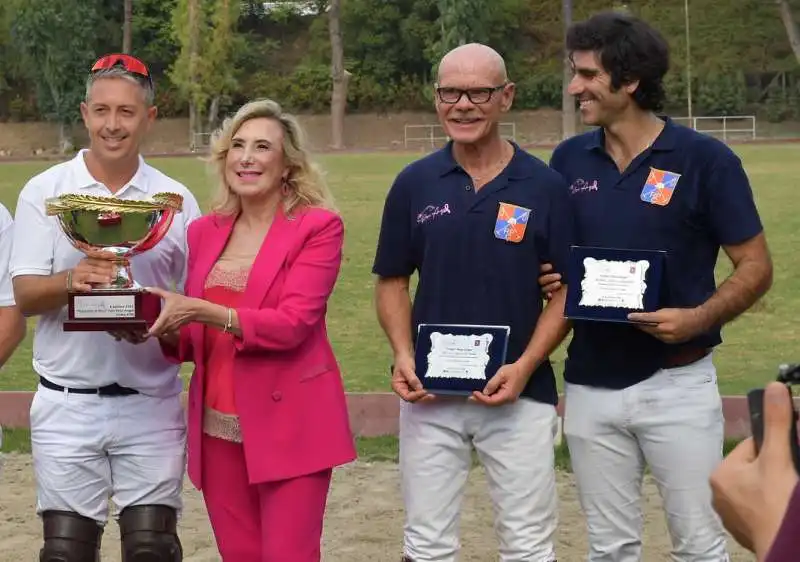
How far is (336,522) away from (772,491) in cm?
476

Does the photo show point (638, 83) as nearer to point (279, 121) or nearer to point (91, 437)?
point (279, 121)

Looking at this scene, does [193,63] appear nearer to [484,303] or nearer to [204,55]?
[204,55]

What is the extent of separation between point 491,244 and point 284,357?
0.67 m

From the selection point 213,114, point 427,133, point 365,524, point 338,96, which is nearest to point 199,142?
point 213,114

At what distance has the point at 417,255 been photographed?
13.6 ft

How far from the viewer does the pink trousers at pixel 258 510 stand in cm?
383

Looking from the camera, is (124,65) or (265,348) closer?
(265,348)

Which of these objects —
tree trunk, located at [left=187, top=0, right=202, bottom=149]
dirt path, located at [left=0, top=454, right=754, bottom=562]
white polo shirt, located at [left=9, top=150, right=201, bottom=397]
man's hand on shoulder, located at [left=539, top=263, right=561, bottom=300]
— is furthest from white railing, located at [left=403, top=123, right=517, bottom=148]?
man's hand on shoulder, located at [left=539, top=263, right=561, bottom=300]

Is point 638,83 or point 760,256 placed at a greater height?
point 638,83

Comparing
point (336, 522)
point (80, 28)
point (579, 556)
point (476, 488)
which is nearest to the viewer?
point (579, 556)

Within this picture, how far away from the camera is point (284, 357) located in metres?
3.89

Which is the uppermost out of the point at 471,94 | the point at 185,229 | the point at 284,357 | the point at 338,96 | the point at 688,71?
the point at 688,71

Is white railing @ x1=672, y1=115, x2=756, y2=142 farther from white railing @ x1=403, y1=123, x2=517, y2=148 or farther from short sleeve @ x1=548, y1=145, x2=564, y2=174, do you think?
short sleeve @ x1=548, y1=145, x2=564, y2=174

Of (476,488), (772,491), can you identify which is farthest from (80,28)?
(772,491)
